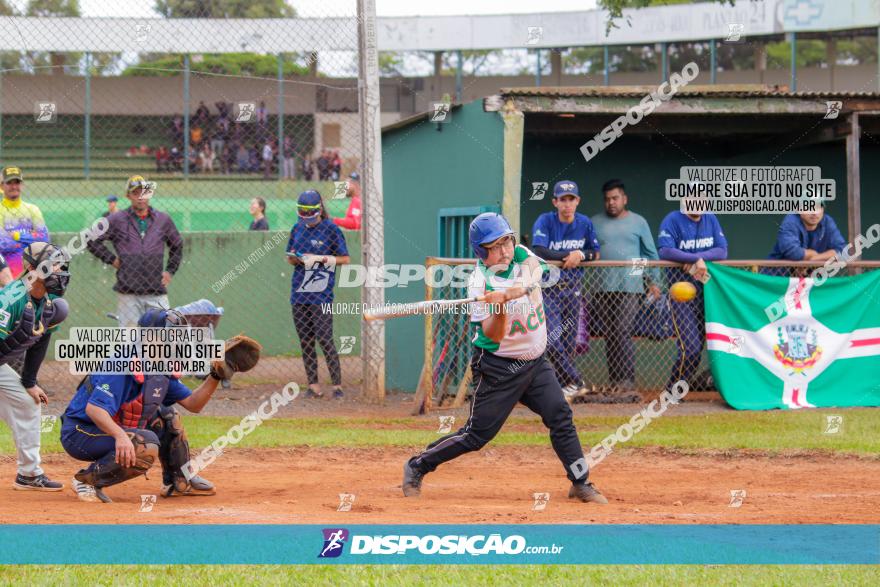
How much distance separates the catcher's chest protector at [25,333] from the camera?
718 centimetres

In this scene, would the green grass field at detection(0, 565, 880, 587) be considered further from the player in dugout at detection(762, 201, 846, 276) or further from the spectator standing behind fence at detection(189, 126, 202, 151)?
the spectator standing behind fence at detection(189, 126, 202, 151)

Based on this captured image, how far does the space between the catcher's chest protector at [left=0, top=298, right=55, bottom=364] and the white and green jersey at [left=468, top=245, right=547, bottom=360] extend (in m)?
2.85

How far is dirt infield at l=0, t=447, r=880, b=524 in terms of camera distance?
21.8ft

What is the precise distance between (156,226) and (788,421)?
665 centimetres

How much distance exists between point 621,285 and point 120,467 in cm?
608

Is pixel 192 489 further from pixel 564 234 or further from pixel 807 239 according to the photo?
pixel 807 239

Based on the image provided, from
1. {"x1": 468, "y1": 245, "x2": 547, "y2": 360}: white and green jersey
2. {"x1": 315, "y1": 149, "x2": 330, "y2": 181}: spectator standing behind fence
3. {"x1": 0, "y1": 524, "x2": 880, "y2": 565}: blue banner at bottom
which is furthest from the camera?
{"x1": 315, "y1": 149, "x2": 330, "y2": 181}: spectator standing behind fence

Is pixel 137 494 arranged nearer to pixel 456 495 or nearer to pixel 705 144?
pixel 456 495

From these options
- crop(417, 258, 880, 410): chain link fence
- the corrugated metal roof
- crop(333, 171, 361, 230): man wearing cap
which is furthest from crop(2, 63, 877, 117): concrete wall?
crop(417, 258, 880, 410): chain link fence

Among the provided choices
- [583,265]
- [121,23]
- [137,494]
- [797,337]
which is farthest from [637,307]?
[121,23]

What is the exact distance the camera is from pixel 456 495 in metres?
7.65

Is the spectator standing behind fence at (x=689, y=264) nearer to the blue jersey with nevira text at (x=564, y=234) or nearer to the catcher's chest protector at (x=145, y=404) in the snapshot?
the blue jersey with nevira text at (x=564, y=234)

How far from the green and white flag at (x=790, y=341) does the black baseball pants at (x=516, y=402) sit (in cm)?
459

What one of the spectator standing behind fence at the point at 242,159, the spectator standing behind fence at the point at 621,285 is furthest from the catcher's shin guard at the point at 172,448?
the spectator standing behind fence at the point at 242,159
